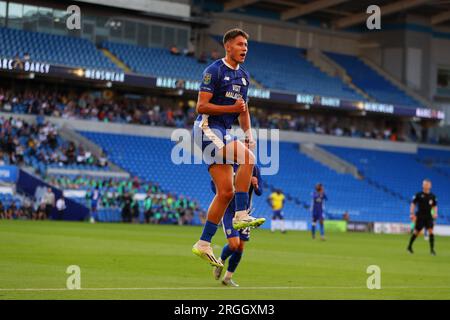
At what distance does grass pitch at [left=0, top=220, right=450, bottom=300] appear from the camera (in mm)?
12344

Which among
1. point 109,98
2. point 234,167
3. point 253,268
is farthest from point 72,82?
point 234,167

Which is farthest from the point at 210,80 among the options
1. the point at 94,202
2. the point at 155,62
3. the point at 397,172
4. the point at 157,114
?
the point at 397,172

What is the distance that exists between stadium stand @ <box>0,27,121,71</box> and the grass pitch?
26543 millimetres

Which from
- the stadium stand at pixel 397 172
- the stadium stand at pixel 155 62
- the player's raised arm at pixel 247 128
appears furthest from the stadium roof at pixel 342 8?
the player's raised arm at pixel 247 128

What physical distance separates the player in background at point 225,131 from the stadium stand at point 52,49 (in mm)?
40119

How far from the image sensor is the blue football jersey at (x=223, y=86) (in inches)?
501

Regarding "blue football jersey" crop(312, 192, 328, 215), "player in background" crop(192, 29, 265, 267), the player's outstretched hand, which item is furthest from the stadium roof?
the player's outstretched hand

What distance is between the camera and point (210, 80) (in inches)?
501

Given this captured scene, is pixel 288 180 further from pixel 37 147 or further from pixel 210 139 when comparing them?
pixel 210 139

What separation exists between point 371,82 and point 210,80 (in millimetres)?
58474

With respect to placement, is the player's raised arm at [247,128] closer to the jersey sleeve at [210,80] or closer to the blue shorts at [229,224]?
the jersey sleeve at [210,80]

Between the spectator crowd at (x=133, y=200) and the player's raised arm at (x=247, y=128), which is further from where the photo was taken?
the spectator crowd at (x=133, y=200)
